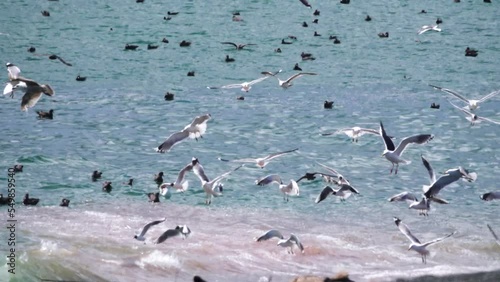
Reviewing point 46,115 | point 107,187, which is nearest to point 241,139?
point 46,115

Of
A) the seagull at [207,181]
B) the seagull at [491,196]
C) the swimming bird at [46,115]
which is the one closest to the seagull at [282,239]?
the seagull at [207,181]

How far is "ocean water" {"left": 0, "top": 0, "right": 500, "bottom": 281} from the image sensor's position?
56.9ft

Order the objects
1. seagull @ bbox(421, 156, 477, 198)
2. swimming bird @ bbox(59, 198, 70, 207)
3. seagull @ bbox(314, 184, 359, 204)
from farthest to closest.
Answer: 1. swimming bird @ bbox(59, 198, 70, 207)
2. seagull @ bbox(314, 184, 359, 204)
3. seagull @ bbox(421, 156, 477, 198)

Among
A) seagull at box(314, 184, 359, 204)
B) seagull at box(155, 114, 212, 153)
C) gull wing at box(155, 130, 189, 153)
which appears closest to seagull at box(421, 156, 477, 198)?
seagull at box(314, 184, 359, 204)

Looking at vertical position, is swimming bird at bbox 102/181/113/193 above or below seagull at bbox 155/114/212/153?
below

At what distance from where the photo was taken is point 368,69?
119ft

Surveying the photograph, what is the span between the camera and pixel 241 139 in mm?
26812

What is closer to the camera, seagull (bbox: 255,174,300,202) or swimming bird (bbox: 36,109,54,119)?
seagull (bbox: 255,174,300,202)

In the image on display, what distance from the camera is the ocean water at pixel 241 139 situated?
17.3 meters

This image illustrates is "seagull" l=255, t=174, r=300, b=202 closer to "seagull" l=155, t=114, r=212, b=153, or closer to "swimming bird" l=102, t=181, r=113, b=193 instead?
"seagull" l=155, t=114, r=212, b=153

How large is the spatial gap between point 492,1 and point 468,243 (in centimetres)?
3438

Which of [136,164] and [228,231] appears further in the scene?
[136,164]

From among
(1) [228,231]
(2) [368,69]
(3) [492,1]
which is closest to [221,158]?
(1) [228,231]

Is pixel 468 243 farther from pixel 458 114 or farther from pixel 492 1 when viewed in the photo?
pixel 492 1
